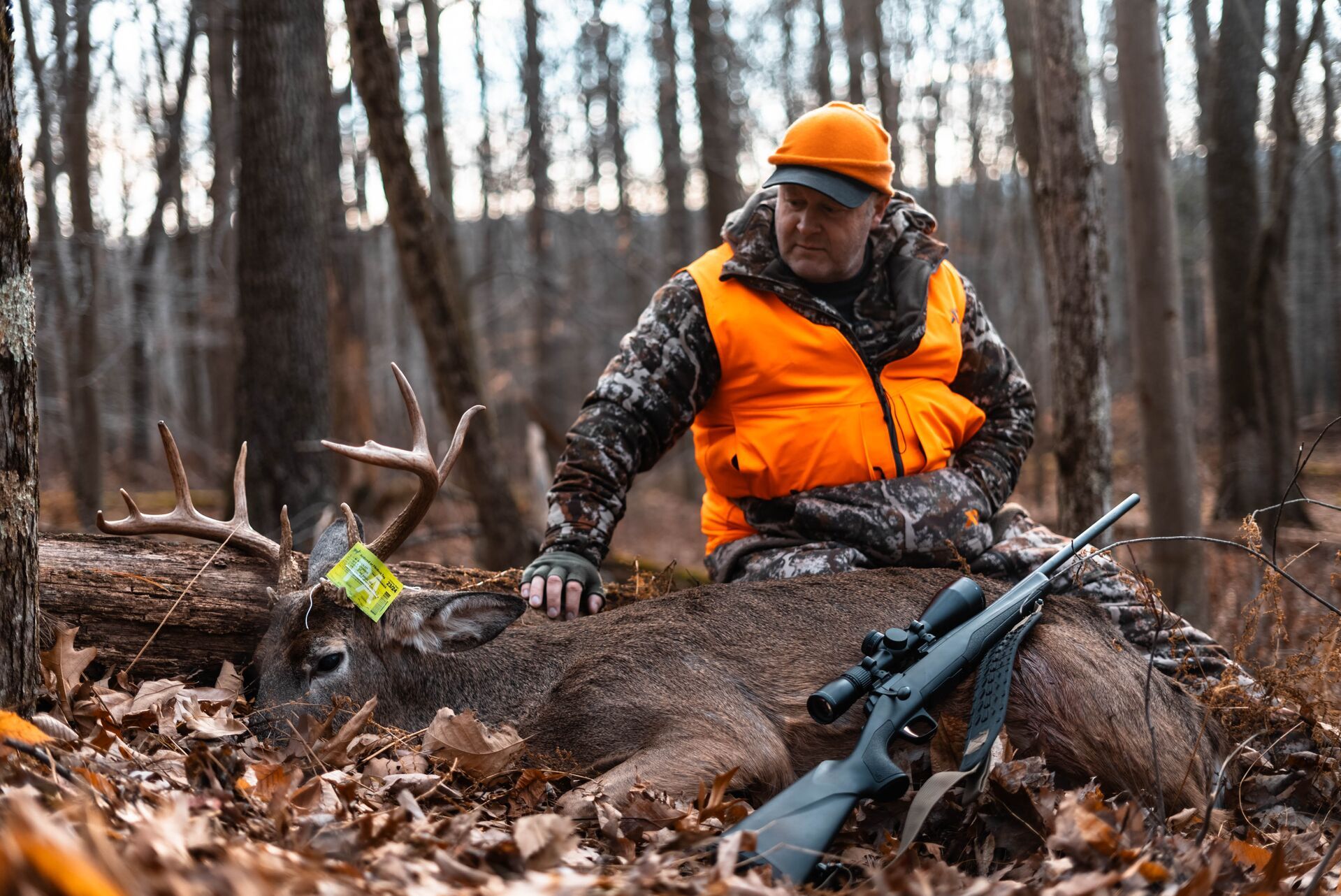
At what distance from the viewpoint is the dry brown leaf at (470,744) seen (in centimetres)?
362

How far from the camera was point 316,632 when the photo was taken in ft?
13.3

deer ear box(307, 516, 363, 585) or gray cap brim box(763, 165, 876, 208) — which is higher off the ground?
gray cap brim box(763, 165, 876, 208)

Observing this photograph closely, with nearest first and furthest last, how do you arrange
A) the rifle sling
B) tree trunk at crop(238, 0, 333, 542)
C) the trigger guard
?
the rifle sling < the trigger guard < tree trunk at crop(238, 0, 333, 542)

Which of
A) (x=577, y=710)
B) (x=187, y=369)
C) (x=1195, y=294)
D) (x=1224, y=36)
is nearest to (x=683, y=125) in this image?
(x=1224, y=36)

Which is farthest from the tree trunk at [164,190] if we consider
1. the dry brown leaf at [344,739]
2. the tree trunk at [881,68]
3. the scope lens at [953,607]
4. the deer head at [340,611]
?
the scope lens at [953,607]

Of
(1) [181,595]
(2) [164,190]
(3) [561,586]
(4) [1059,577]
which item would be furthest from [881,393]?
(2) [164,190]

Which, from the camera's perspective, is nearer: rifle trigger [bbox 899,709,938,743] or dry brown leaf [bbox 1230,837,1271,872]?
dry brown leaf [bbox 1230,837,1271,872]

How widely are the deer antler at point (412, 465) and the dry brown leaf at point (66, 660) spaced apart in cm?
105

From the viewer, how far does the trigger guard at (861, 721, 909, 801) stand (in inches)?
125

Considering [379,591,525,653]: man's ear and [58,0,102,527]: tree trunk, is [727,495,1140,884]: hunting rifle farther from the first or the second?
[58,0,102,527]: tree trunk

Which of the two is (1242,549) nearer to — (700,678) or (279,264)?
(700,678)

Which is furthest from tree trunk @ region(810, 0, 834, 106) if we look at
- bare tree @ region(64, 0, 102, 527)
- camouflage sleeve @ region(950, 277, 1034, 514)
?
camouflage sleeve @ region(950, 277, 1034, 514)

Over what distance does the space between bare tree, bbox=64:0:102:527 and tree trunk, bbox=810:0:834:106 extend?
11931mm

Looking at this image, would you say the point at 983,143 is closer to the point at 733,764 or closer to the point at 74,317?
the point at 74,317
